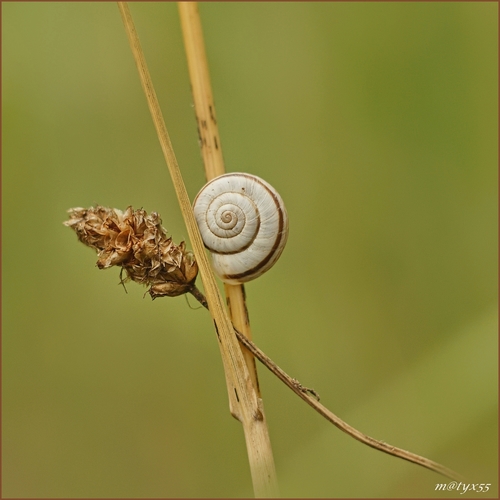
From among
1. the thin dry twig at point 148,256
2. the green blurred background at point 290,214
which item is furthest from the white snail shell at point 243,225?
the green blurred background at point 290,214

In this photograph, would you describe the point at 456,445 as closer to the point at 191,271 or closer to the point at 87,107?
the point at 191,271

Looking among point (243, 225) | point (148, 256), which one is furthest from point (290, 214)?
point (148, 256)

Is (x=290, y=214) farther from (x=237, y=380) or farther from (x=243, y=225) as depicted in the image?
(x=237, y=380)

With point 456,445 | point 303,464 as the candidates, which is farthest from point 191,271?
point 456,445

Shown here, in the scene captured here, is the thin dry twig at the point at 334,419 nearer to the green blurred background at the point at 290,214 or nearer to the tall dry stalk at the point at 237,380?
the tall dry stalk at the point at 237,380

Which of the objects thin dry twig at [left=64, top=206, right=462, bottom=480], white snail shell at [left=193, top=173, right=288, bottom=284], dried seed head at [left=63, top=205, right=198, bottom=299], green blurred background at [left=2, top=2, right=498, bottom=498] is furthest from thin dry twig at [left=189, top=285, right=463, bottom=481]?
green blurred background at [left=2, top=2, right=498, bottom=498]

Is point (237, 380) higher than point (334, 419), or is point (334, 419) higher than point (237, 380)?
point (237, 380)
